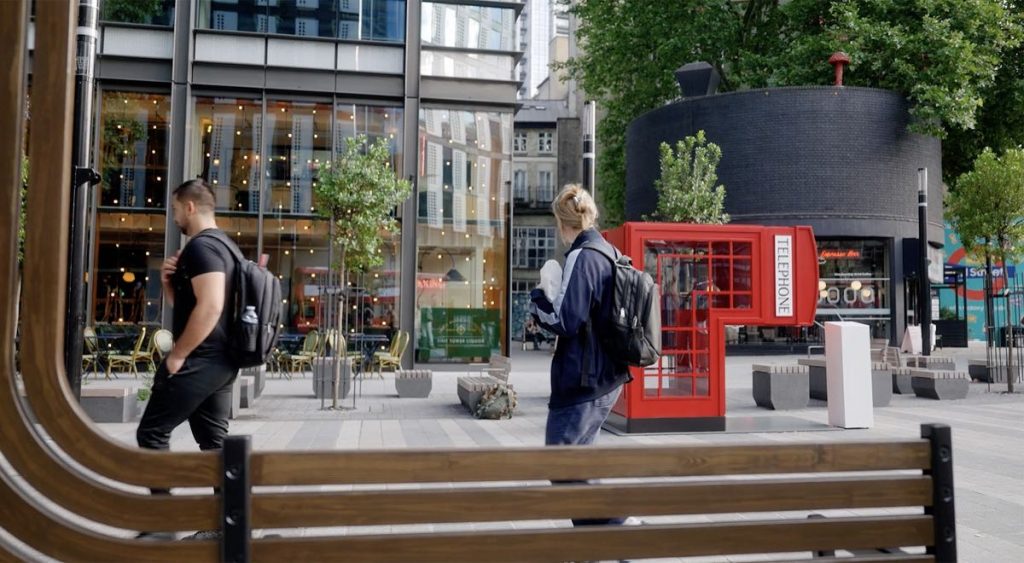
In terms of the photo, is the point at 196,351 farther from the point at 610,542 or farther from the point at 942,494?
the point at 942,494

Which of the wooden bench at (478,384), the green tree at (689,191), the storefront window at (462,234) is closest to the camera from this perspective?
the wooden bench at (478,384)

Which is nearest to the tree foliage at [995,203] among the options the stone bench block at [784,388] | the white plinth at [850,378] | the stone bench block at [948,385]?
the stone bench block at [948,385]

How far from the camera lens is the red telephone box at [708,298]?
394 inches

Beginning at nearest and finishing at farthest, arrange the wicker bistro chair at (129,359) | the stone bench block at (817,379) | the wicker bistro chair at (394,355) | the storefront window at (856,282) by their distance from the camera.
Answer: the stone bench block at (817,379), the wicker bistro chair at (129,359), the wicker bistro chair at (394,355), the storefront window at (856,282)

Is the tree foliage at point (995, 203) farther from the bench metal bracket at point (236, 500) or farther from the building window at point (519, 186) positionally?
the building window at point (519, 186)

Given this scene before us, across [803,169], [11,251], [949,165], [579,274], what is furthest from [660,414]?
[949,165]

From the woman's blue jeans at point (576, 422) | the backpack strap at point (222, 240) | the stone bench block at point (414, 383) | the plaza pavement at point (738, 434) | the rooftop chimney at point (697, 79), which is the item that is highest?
the rooftop chimney at point (697, 79)

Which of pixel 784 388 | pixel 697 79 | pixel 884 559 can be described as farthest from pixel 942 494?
pixel 697 79

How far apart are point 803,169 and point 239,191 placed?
18481 mm

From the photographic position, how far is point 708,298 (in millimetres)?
10062

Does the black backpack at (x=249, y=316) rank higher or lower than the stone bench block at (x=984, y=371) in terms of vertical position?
higher

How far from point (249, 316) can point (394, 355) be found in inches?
579

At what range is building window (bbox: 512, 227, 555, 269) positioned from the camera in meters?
61.8

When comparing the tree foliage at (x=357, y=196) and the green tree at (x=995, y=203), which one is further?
the green tree at (x=995, y=203)
